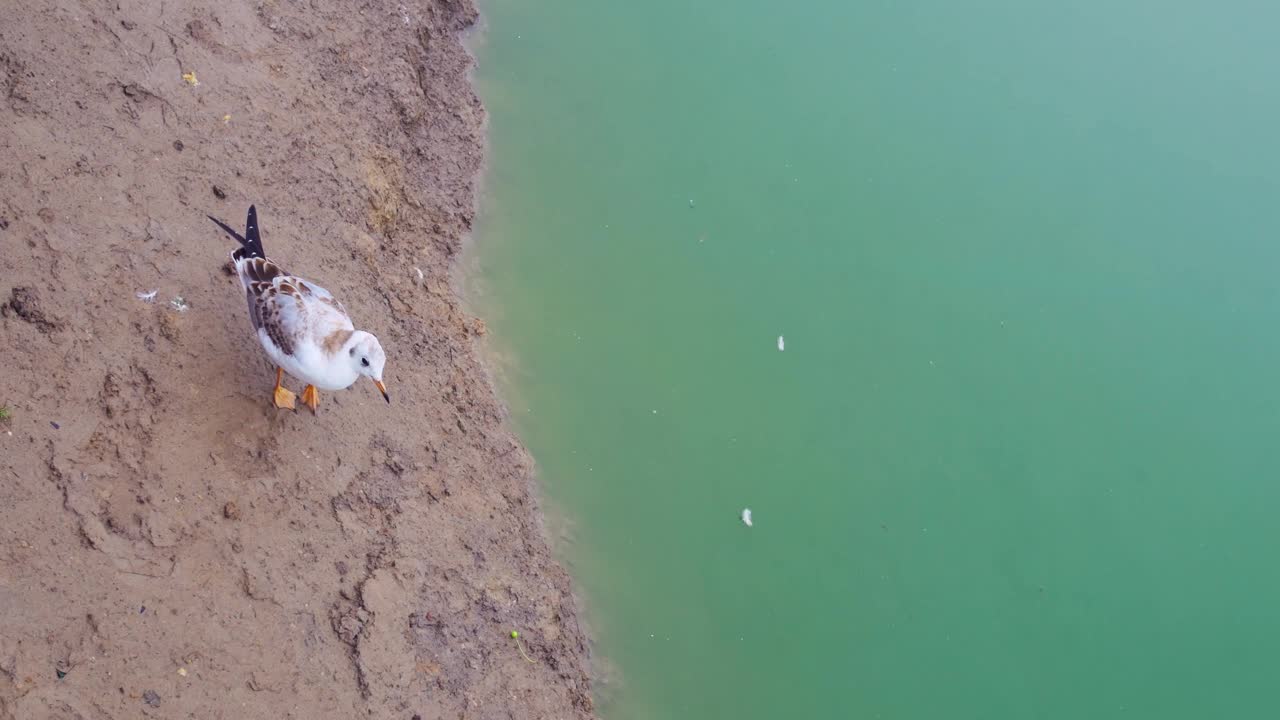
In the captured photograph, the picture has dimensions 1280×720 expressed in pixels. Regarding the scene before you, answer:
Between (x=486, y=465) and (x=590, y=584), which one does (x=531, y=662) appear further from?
(x=486, y=465)

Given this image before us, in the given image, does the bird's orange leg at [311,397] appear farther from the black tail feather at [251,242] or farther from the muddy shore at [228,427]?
the black tail feather at [251,242]

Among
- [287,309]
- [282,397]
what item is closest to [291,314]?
[287,309]

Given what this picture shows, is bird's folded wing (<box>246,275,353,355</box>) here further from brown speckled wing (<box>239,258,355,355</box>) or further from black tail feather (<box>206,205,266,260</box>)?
black tail feather (<box>206,205,266,260</box>)

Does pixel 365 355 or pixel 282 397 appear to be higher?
pixel 365 355

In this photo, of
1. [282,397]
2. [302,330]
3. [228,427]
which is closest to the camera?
[302,330]

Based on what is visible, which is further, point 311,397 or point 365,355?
point 311,397

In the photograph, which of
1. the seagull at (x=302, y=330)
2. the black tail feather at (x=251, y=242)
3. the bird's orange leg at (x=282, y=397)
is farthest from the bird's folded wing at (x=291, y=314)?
the bird's orange leg at (x=282, y=397)

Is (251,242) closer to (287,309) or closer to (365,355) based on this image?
(287,309)
